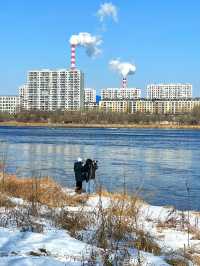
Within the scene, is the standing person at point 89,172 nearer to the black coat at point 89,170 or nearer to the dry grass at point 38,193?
the black coat at point 89,170

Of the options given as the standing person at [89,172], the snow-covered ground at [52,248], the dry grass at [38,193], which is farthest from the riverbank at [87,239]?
the standing person at [89,172]

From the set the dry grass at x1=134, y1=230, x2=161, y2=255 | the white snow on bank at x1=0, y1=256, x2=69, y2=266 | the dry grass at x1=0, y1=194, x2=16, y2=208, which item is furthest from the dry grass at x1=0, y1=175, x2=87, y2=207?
the white snow on bank at x1=0, y1=256, x2=69, y2=266

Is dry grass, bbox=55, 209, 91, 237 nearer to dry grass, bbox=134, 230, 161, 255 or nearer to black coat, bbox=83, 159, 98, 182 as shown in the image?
dry grass, bbox=134, 230, 161, 255

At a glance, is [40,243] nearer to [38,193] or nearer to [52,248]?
[52,248]

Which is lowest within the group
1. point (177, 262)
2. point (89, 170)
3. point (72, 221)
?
point (177, 262)

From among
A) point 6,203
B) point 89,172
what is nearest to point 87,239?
point 6,203

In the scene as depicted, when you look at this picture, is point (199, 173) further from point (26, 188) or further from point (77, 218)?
point (77, 218)

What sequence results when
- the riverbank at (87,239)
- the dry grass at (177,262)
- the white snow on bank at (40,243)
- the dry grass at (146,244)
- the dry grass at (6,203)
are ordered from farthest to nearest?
the dry grass at (6,203) < the dry grass at (146,244) < the dry grass at (177,262) < the white snow on bank at (40,243) < the riverbank at (87,239)

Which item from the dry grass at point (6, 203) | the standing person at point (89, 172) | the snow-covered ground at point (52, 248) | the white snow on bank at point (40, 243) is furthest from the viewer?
the standing person at point (89, 172)

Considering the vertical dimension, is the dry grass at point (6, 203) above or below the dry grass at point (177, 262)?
above

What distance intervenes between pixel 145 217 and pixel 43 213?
9.31 ft

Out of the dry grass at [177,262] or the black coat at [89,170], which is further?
the black coat at [89,170]

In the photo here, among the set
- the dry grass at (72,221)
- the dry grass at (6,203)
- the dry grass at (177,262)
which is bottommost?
the dry grass at (177,262)

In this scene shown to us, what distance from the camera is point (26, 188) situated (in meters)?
14.1
